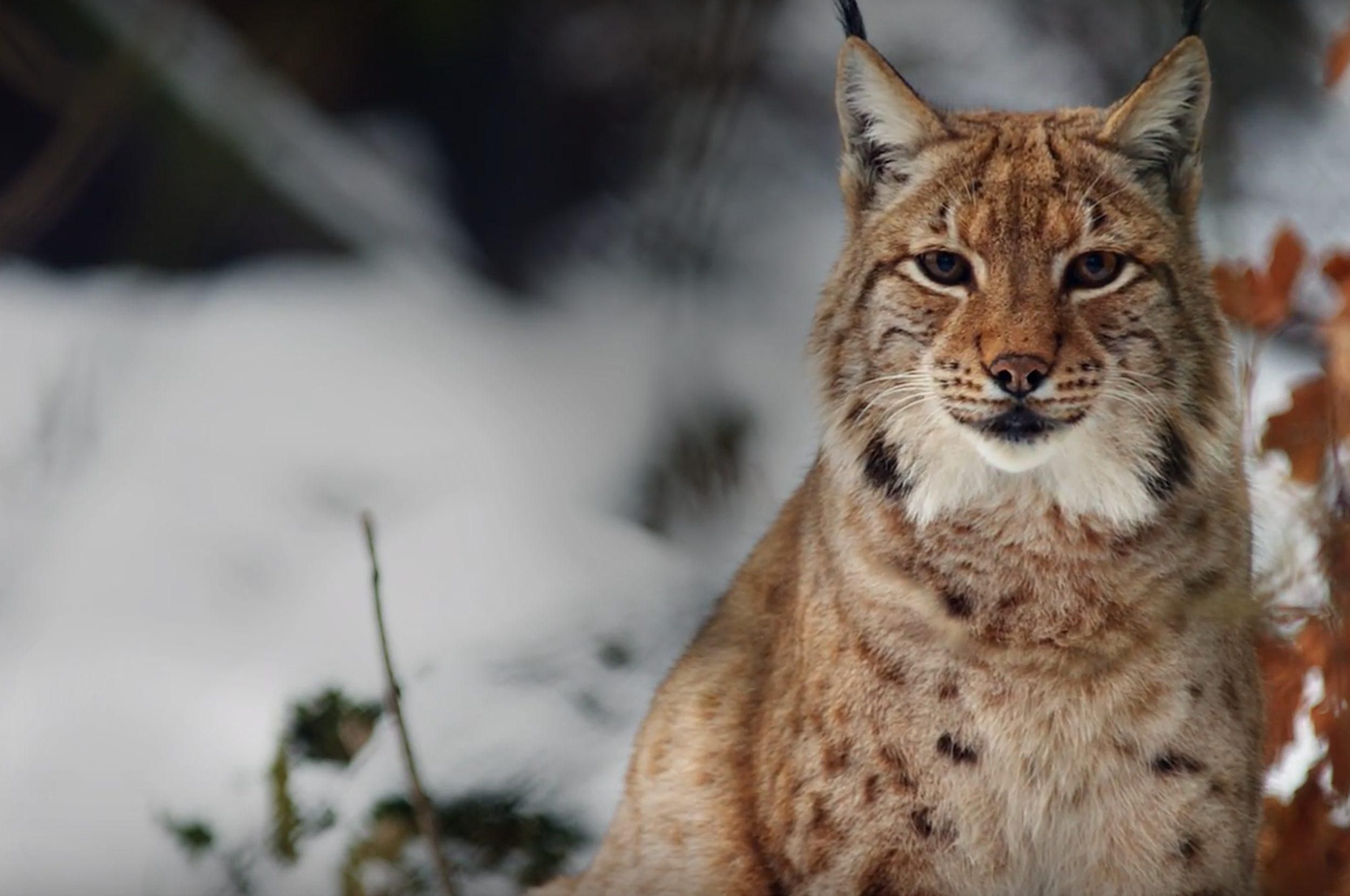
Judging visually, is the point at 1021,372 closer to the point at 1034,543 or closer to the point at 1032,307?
the point at 1032,307

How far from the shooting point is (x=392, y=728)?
4434mm

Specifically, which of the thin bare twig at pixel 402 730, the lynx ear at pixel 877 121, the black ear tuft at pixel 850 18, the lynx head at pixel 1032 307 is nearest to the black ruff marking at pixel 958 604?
the lynx head at pixel 1032 307

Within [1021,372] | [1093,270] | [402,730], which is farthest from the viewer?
[1093,270]

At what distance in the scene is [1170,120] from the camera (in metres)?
3.09

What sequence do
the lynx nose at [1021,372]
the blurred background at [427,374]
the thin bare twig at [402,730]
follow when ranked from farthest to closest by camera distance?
the lynx nose at [1021,372] → the blurred background at [427,374] → the thin bare twig at [402,730]

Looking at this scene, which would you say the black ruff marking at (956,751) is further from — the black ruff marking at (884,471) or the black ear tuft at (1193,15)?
the black ear tuft at (1193,15)

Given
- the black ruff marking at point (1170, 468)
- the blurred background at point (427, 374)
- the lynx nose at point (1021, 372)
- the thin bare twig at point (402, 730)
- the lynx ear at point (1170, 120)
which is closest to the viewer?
the thin bare twig at point (402, 730)

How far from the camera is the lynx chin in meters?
3.03

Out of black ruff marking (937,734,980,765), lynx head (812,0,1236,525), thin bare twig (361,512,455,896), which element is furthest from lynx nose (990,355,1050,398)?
thin bare twig (361,512,455,896)

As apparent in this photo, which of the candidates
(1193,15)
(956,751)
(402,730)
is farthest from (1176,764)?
(402,730)

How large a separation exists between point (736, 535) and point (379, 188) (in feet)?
2.88

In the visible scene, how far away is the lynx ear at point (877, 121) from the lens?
126 inches

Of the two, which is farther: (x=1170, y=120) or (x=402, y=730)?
(x=1170, y=120)

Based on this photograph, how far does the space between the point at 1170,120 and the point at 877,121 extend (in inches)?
20.8
